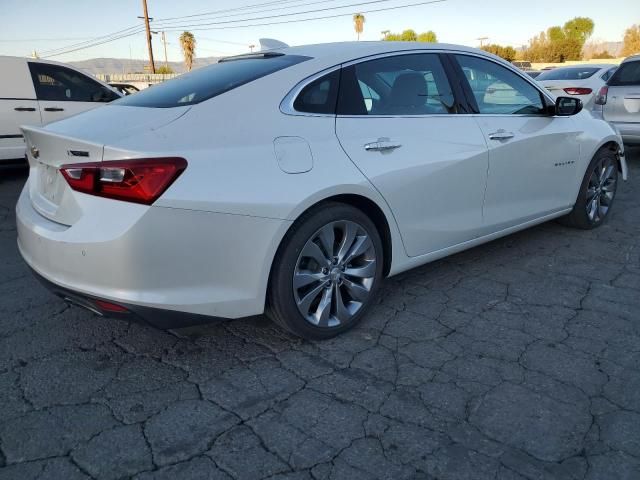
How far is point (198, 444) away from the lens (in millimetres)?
2127

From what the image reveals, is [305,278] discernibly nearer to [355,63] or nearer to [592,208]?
[355,63]

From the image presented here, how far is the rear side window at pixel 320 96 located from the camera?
2.75 metres

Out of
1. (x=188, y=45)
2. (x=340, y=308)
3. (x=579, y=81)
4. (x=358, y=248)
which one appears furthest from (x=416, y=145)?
(x=188, y=45)

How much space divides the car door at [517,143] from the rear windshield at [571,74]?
743cm

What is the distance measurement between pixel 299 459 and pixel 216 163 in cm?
128

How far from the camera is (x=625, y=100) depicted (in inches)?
302

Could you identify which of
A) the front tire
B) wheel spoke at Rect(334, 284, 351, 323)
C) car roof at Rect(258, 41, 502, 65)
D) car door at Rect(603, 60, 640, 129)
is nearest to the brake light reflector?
the front tire

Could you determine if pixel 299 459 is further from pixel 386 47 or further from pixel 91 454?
pixel 386 47

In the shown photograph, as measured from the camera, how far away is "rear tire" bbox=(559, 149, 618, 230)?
15.2 feet

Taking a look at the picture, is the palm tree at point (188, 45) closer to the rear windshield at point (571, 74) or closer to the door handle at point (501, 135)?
the rear windshield at point (571, 74)

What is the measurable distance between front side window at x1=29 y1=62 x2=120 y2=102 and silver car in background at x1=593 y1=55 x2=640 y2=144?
7.37m

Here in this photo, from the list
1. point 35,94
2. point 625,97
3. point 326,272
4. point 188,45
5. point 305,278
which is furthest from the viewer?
point 188,45

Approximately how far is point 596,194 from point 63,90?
22.8ft

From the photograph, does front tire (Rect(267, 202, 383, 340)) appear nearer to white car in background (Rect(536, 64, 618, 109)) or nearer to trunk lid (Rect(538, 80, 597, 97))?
white car in background (Rect(536, 64, 618, 109))
